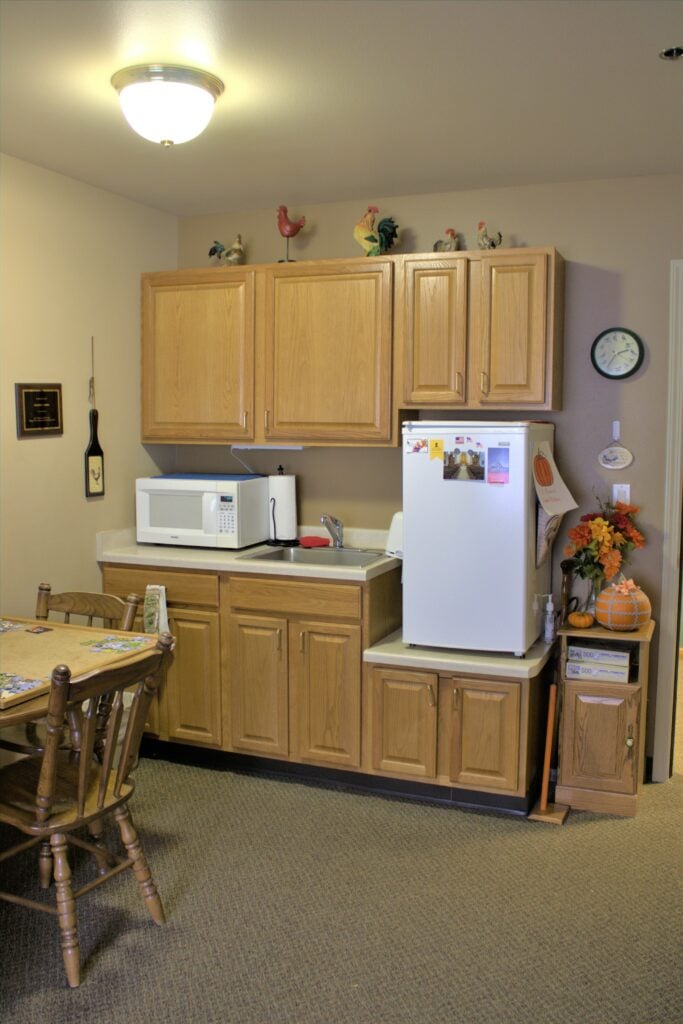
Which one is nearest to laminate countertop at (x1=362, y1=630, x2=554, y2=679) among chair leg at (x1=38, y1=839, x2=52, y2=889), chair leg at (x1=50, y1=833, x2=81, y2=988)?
chair leg at (x1=38, y1=839, x2=52, y2=889)

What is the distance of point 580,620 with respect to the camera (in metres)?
3.64

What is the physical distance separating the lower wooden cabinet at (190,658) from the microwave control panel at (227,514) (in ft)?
0.78

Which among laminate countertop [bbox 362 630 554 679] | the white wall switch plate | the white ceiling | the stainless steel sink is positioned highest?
the white ceiling

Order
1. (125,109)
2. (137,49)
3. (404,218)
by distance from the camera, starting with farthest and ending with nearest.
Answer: (404,218), (125,109), (137,49)

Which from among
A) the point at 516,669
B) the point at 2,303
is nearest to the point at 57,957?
the point at 516,669

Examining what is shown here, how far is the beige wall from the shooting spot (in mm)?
3600

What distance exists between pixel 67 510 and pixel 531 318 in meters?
2.10

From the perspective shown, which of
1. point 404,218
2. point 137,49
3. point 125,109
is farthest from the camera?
point 404,218

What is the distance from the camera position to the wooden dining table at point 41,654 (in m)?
2.43

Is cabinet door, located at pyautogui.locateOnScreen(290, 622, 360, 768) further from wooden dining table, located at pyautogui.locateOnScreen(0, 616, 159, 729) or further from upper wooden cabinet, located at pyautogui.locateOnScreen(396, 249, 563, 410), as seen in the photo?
upper wooden cabinet, located at pyautogui.locateOnScreen(396, 249, 563, 410)

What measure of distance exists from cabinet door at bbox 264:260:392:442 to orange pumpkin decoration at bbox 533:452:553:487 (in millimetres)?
656

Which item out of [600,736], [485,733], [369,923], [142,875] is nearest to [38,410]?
[142,875]

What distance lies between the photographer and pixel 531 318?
3.61 m

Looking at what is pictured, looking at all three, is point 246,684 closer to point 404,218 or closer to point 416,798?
point 416,798
